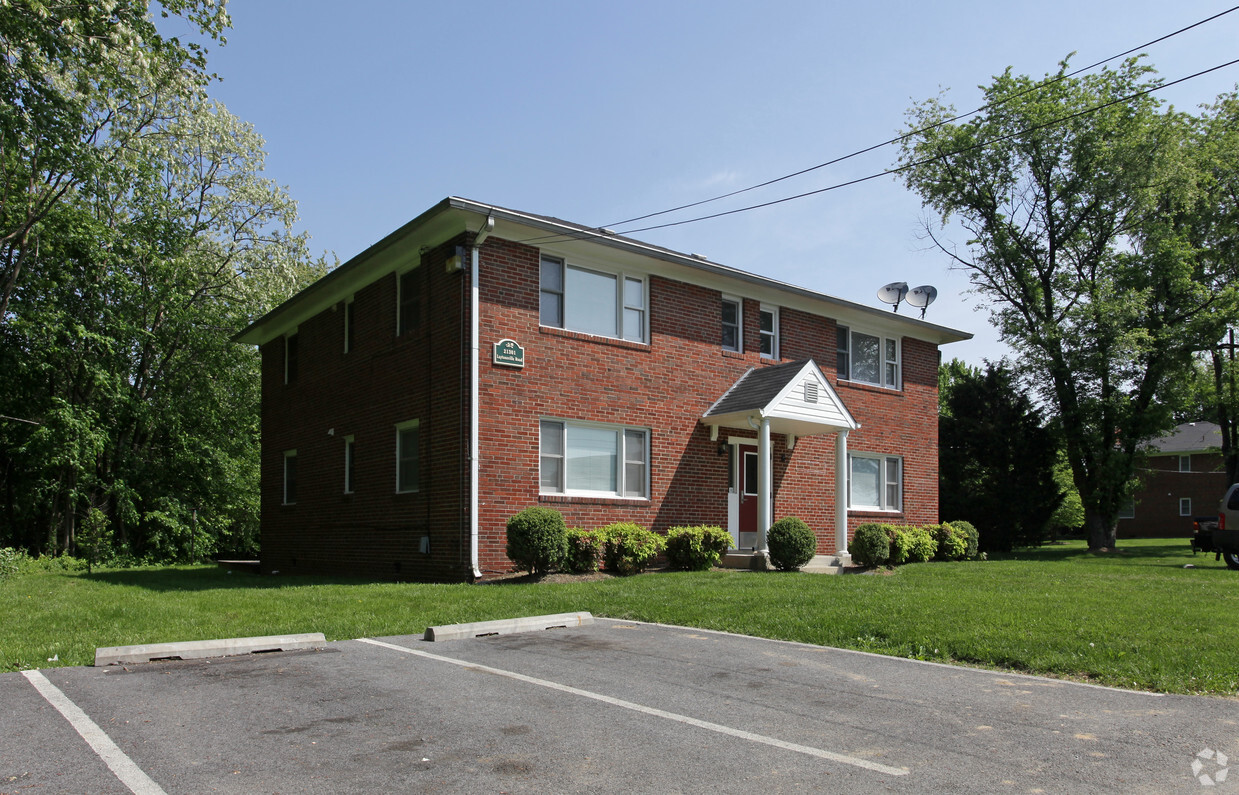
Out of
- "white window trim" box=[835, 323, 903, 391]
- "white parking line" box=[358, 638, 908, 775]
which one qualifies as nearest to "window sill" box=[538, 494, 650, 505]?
"white window trim" box=[835, 323, 903, 391]

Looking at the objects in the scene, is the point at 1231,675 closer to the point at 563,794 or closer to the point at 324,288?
the point at 563,794

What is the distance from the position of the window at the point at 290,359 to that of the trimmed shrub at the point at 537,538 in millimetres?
10651

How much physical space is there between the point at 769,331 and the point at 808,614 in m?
11.1

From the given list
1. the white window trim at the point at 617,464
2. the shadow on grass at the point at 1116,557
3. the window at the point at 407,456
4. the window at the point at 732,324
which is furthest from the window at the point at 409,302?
the shadow on grass at the point at 1116,557

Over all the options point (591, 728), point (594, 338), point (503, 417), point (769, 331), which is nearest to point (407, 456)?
point (503, 417)

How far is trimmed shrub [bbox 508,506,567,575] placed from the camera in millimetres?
14492

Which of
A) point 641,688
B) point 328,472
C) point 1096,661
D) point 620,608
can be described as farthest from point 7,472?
Answer: point 1096,661

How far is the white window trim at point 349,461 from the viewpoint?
19.7 meters

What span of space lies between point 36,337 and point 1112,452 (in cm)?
3218

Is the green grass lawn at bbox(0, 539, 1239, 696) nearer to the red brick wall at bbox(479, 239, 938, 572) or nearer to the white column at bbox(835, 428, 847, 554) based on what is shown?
the red brick wall at bbox(479, 239, 938, 572)

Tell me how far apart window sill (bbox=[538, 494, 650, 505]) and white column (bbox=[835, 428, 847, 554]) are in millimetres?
4635

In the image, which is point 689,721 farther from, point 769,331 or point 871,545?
point 769,331

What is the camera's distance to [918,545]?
814 inches

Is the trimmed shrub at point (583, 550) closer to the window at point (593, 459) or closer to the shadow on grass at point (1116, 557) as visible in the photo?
the window at point (593, 459)
